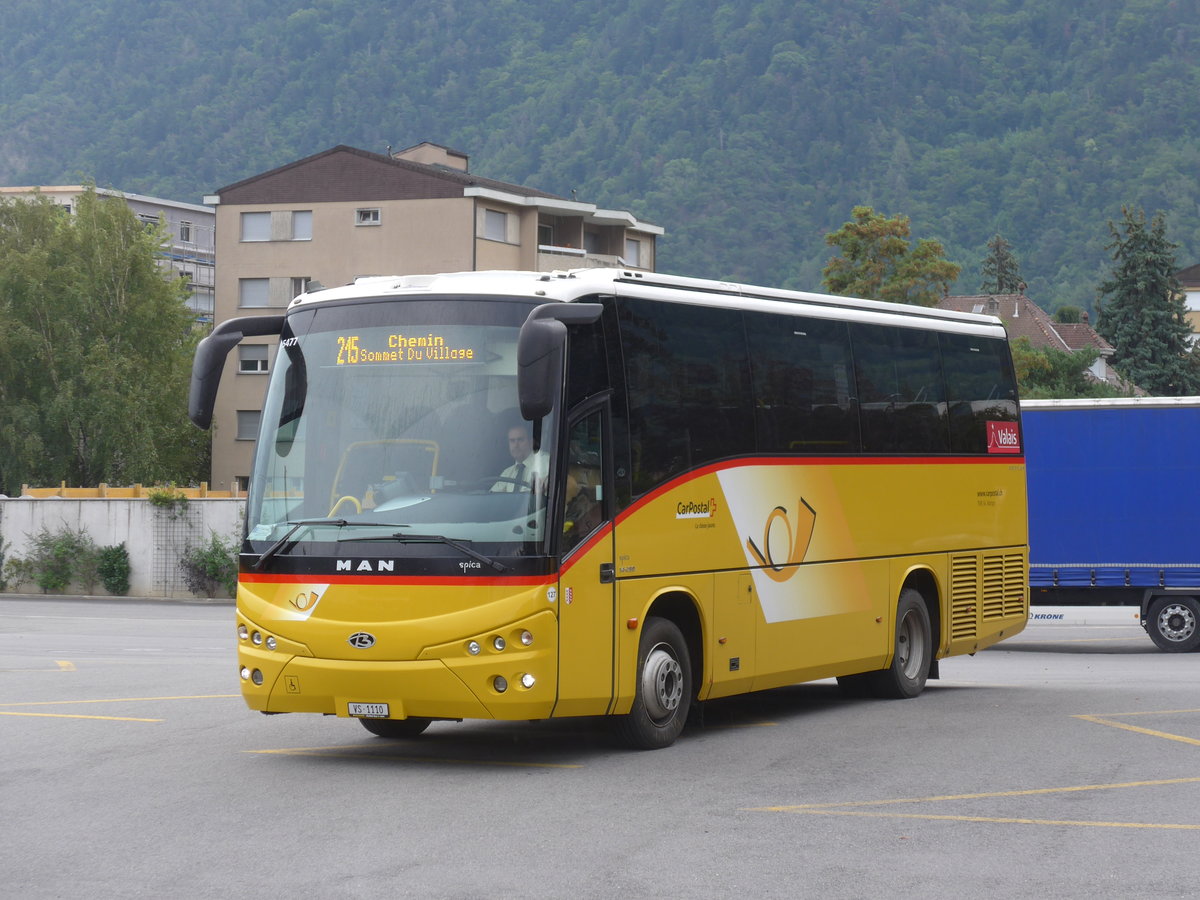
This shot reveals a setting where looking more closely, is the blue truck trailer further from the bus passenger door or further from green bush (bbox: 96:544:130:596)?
green bush (bbox: 96:544:130:596)

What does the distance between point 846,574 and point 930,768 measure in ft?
11.2

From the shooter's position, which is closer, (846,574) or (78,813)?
(78,813)

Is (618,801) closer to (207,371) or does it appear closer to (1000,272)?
(207,371)

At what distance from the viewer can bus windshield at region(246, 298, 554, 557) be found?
439 inches

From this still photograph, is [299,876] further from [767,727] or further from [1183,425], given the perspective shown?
[1183,425]

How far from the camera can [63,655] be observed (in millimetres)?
22875

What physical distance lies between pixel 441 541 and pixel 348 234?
56646mm

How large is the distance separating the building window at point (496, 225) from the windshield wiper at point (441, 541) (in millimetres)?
54599

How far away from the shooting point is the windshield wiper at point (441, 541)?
36.1 ft

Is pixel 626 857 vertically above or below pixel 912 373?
below

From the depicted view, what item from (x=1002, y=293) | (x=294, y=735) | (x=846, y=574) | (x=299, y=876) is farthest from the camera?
(x=1002, y=293)

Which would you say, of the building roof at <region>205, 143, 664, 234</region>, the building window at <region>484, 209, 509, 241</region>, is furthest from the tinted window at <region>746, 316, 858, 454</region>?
the building window at <region>484, 209, 509, 241</region>

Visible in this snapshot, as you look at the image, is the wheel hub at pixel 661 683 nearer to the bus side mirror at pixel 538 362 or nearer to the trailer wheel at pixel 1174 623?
the bus side mirror at pixel 538 362

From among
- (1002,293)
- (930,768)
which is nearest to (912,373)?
(930,768)
